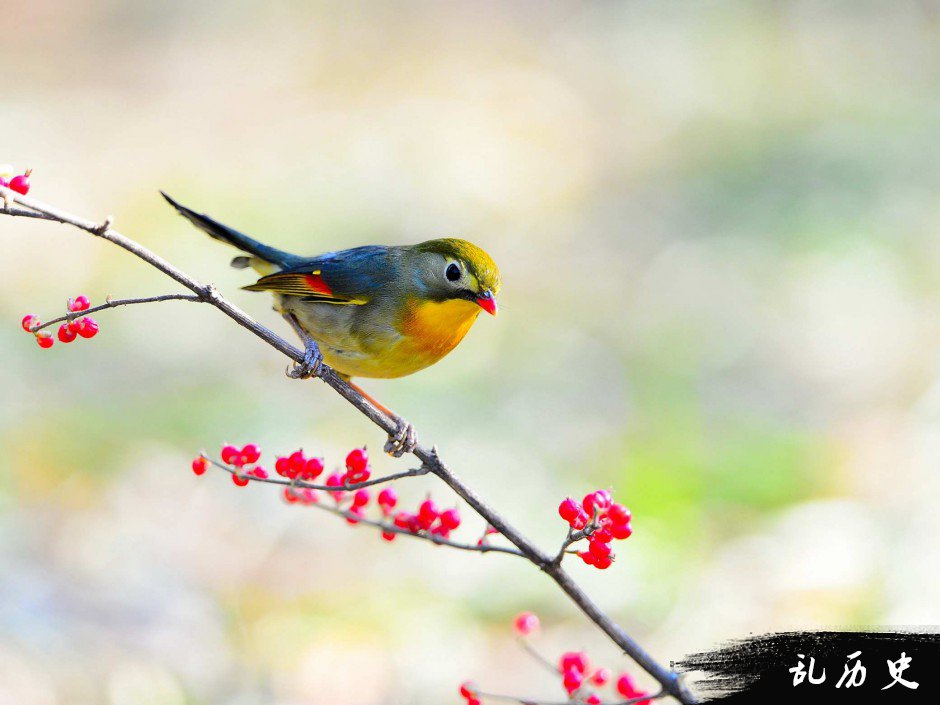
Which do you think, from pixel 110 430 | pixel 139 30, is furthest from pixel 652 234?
pixel 139 30

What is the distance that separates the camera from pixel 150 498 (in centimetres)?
545

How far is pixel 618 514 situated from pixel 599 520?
0.15 feet

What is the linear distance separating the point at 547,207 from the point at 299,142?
2732mm

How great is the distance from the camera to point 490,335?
7.46 meters

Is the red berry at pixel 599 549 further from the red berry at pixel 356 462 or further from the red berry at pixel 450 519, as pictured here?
the red berry at pixel 356 462

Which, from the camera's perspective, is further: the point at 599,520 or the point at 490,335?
the point at 490,335

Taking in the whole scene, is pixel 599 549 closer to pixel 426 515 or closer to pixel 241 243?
pixel 426 515

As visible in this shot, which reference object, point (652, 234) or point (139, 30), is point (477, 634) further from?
point (139, 30)

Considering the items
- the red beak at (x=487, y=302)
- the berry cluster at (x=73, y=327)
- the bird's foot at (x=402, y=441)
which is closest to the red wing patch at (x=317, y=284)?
the red beak at (x=487, y=302)

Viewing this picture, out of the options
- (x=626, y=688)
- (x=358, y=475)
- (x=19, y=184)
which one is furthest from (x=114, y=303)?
(x=626, y=688)

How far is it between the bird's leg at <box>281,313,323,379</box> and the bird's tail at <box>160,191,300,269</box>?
21 cm

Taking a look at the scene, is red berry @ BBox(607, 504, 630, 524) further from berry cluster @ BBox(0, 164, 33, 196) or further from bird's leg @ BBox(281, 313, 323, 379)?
berry cluster @ BBox(0, 164, 33, 196)

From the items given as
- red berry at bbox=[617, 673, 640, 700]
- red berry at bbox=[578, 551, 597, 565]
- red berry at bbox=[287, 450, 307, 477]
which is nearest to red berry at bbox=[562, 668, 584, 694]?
red berry at bbox=[617, 673, 640, 700]

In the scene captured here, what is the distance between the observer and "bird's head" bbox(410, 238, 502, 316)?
3.09 metres
